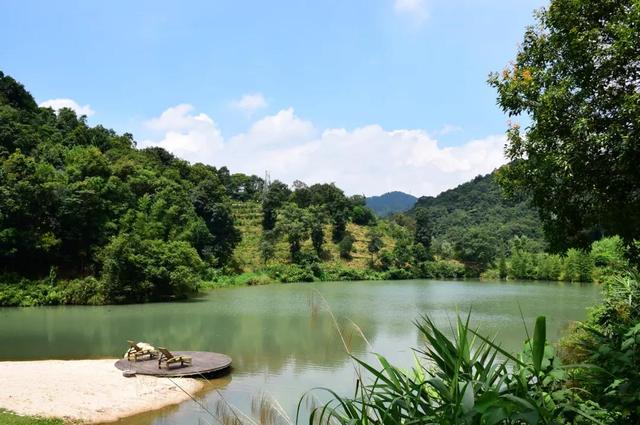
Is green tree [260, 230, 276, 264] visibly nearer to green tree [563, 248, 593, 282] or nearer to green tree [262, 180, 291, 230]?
green tree [262, 180, 291, 230]

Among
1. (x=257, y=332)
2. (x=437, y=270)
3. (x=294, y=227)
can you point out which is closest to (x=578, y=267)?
(x=437, y=270)

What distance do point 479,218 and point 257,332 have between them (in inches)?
2401

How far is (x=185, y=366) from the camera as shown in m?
11.4

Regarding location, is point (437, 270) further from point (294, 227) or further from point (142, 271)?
point (142, 271)

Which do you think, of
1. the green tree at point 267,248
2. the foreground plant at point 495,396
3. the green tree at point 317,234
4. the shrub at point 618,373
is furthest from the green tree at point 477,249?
the foreground plant at point 495,396

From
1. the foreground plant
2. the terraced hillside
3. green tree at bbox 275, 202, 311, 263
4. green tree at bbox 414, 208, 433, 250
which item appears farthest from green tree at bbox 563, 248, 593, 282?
the foreground plant

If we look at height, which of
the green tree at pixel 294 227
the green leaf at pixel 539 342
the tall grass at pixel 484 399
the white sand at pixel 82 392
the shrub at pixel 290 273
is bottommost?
the white sand at pixel 82 392

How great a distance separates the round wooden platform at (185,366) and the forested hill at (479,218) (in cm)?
3192

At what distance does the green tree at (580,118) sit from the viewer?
569 centimetres

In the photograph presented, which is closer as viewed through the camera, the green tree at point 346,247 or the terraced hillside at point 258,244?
the terraced hillside at point 258,244

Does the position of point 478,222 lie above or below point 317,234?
above

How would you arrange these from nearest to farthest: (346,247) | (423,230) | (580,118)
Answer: (580,118), (346,247), (423,230)

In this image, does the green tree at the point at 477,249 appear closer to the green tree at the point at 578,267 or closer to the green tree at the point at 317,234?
the green tree at the point at 578,267

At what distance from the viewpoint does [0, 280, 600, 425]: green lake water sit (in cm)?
1102
